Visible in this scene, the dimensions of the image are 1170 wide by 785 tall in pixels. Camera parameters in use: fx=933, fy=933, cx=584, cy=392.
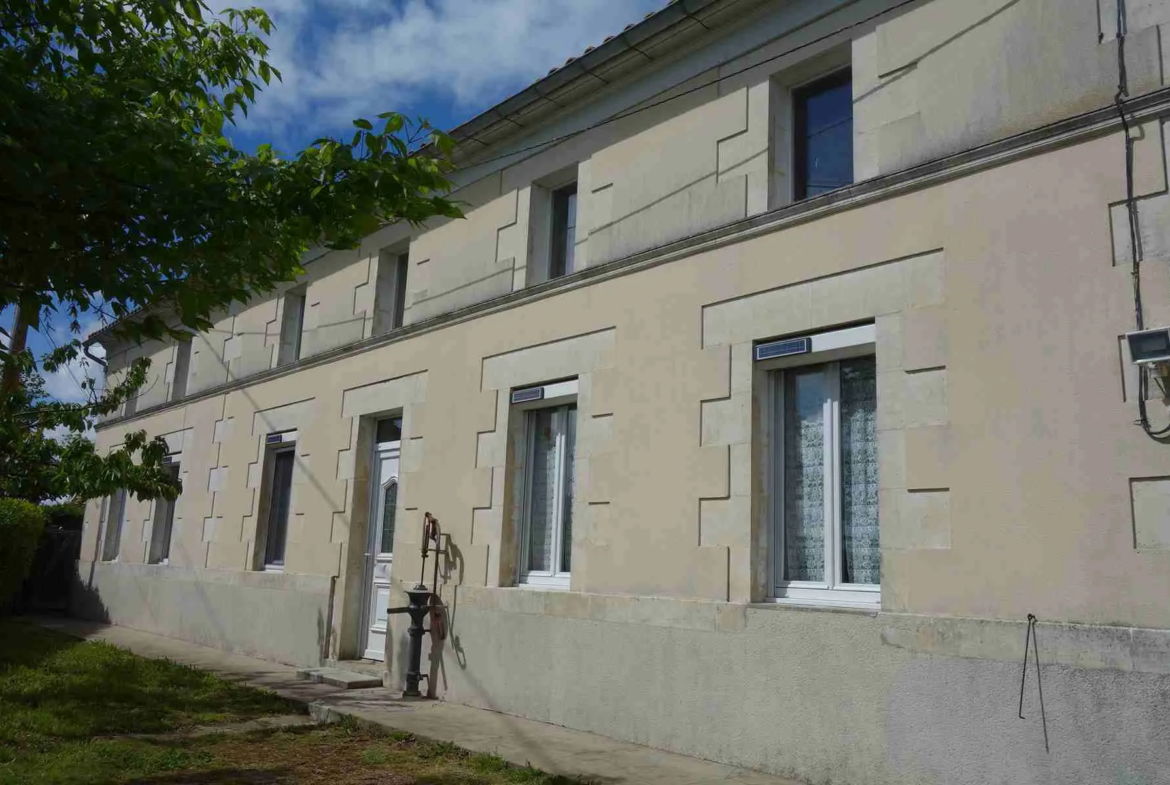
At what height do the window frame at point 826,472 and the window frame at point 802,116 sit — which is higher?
the window frame at point 802,116

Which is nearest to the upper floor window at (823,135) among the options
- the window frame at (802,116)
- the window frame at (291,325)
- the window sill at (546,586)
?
the window frame at (802,116)

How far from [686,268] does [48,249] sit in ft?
14.1

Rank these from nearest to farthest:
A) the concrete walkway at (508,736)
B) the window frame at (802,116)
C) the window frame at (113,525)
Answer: the concrete walkway at (508,736) < the window frame at (802,116) < the window frame at (113,525)

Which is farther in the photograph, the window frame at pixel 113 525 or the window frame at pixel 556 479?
the window frame at pixel 113 525

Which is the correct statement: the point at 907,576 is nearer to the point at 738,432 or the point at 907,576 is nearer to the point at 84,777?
the point at 738,432

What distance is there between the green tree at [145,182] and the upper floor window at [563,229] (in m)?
3.31

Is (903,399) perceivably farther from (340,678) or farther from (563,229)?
(340,678)

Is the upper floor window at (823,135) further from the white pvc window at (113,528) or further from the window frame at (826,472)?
the white pvc window at (113,528)

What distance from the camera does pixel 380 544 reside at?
10156 mm

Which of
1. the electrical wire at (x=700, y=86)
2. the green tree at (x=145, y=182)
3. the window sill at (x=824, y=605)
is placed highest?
the electrical wire at (x=700, y=86)

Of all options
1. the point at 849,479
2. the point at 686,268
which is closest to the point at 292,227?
the point at 686,268

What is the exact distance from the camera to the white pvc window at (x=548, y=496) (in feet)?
26.4

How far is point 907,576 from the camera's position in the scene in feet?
17.9

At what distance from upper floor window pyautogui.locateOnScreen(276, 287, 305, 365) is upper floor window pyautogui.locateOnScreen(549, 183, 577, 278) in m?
4.91
